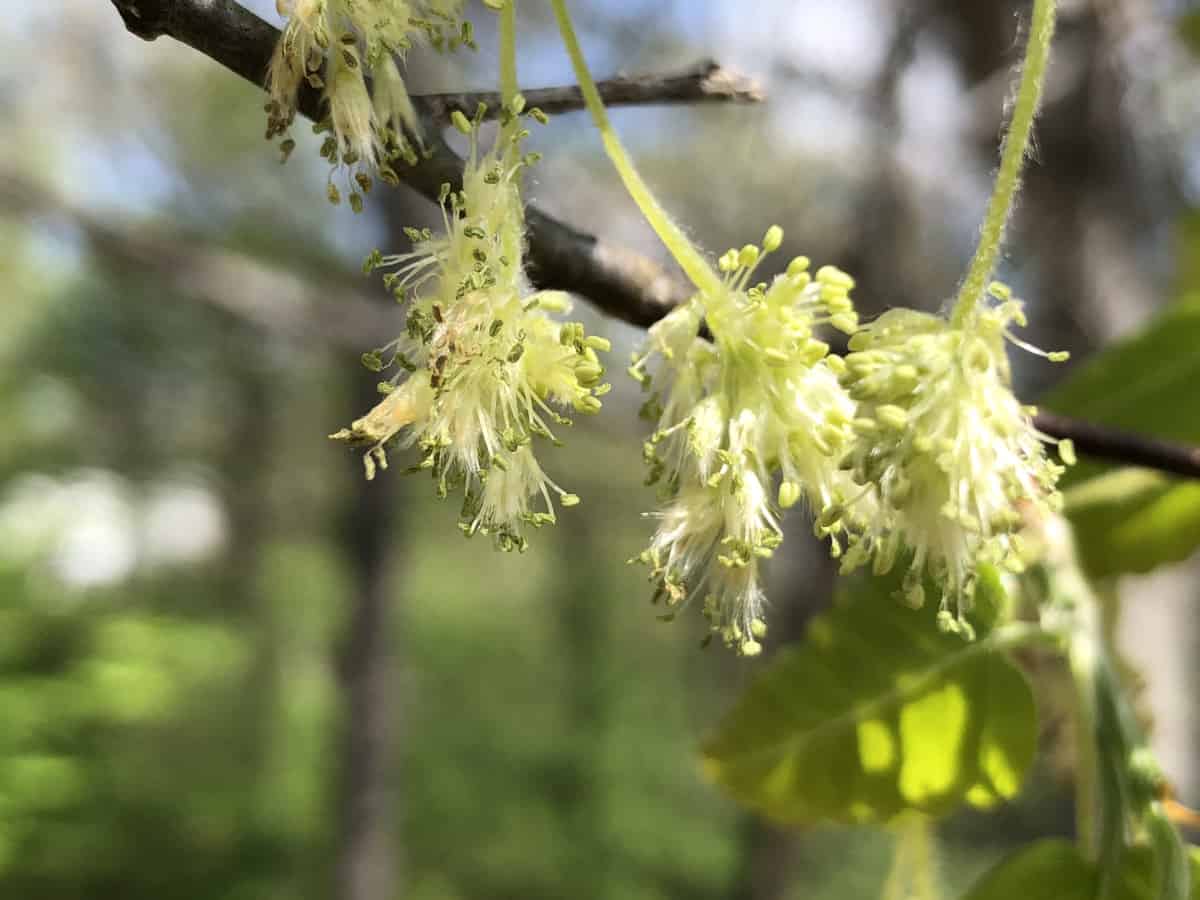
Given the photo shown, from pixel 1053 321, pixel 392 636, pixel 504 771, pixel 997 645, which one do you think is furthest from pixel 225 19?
pixel 504 771

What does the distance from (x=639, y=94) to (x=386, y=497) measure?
2729 millimetres

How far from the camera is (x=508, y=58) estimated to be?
0.38m

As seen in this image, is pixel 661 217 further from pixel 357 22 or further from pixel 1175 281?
pixel 1175 281

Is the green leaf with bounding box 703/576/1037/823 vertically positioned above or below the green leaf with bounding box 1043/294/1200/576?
below

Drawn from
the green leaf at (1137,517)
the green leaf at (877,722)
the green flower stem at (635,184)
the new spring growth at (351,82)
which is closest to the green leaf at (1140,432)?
the green leaf at (1137,517)

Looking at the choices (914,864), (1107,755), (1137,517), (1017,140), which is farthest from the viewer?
(914,864)

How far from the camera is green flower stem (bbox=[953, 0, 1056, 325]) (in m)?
0.34

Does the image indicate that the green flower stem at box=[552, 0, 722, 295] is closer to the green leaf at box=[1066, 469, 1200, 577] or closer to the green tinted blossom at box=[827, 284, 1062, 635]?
the green tinted blossom at box=[827, 284, 1062, 635]

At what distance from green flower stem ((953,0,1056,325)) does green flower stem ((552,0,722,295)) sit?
0.10 metres

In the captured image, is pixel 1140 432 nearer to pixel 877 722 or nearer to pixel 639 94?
pixel 877 722

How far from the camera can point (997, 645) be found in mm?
533

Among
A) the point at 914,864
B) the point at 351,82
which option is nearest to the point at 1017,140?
the point at 351,82

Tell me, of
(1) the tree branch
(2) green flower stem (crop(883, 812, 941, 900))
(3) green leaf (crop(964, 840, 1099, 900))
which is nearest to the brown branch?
(1) the tree branch

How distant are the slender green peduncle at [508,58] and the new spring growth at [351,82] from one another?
16 mm
